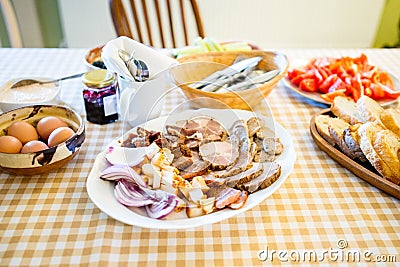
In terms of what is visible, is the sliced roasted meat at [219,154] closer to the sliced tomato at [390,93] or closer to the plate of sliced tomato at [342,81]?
the plate of sliced tomato at [342,81]

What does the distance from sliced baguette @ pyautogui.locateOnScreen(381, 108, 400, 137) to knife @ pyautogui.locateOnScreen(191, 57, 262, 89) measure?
42 centimetres

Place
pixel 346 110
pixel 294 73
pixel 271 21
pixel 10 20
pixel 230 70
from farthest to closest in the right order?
pixel 271 21 < pixel 10 20 < pixel 294 73 < pixel 230 70 < pixel 346 110

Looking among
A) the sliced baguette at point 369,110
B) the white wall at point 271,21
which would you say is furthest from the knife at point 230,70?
the white wall at point 271,21

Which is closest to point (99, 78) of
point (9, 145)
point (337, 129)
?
point (9, 145)

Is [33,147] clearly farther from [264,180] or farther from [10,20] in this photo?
[10,20]

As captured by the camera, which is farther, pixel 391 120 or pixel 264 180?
pixel 391 120

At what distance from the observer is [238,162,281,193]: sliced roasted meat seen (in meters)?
0.86

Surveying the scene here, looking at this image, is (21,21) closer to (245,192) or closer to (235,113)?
(235,113)

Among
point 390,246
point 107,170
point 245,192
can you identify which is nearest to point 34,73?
point 107,170

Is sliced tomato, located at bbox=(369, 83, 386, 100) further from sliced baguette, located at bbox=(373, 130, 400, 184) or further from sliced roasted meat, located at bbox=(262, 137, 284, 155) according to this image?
sliced roasted meat, located at bbox=(262, 137, 284, 155)

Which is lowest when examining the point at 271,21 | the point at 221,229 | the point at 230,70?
the point at 271,21

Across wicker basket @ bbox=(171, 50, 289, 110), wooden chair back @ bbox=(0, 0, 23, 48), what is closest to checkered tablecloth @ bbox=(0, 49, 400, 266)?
wicker basket @ bbox=(171, 50, 289, 110)

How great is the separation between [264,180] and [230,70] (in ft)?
1.61

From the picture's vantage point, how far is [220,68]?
1.29 m
